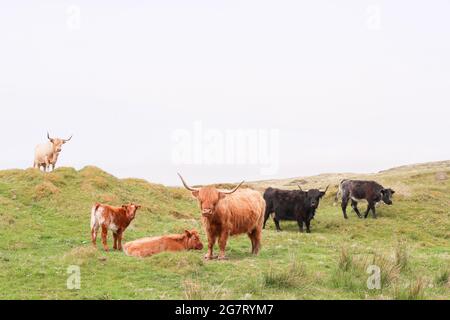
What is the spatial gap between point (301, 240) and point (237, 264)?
6953 mm

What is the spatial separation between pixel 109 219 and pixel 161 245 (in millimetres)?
1791

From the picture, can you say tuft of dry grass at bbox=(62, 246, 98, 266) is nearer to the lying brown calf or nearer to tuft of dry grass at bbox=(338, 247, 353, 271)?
the lying brown calf

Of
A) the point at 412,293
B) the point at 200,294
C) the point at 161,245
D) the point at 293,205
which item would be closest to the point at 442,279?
the point at 412,293

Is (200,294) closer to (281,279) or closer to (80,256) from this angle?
(281,279)

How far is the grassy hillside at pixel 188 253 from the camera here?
10.6 meters

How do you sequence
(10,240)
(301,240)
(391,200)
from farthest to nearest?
1. (391,200)
2. (301,240)
3. (10,240)

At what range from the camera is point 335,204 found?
111 ft

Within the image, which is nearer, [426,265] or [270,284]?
[270,284]

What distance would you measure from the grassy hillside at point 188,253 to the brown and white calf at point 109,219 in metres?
0.98

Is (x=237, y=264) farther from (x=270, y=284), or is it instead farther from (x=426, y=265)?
(x=426, y=265)


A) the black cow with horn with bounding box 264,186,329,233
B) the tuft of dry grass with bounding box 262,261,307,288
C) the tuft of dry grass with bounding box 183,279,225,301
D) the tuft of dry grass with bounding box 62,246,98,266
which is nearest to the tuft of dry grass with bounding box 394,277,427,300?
the tuft of dry grass with bounding box 262,261,307,288

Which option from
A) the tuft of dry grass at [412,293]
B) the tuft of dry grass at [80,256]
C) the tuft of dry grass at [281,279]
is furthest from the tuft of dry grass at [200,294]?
the tuft of dry grass at [80,256]

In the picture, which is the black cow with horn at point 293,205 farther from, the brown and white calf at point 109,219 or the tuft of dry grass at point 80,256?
the tuft of dry grass at point 80,256
